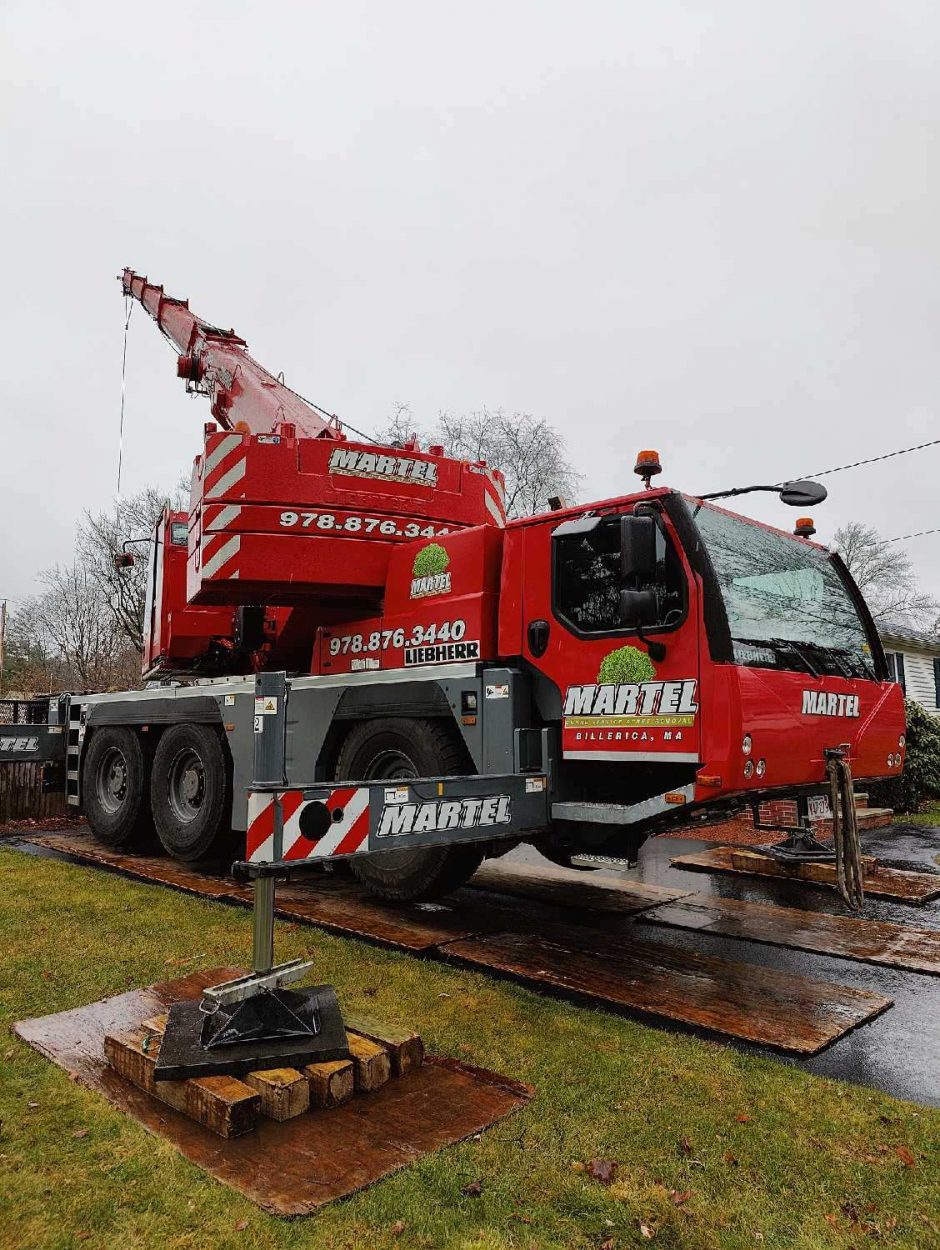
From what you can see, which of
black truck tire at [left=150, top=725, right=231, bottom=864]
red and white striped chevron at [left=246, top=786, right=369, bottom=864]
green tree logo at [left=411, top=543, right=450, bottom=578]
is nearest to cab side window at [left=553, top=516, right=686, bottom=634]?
green tree logo at [left=411, top=543, right=450, bottom=578]

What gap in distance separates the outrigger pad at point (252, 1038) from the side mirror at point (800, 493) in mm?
4021

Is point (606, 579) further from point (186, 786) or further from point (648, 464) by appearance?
point (186, 786)

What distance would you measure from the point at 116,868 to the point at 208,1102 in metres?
5.50

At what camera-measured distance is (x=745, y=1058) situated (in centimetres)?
375

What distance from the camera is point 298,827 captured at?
11.8 feet

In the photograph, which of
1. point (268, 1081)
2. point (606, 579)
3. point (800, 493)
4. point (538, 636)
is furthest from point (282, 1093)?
point (800, 493)

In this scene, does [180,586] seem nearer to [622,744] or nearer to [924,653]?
[622,744]

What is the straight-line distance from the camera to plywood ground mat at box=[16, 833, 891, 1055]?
4258 millimetres

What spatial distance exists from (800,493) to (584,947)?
124 inches

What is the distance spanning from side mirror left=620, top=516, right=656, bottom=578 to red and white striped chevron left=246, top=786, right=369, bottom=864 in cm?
189

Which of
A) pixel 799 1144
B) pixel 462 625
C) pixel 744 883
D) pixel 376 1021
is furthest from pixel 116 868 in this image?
pixel 799 1144

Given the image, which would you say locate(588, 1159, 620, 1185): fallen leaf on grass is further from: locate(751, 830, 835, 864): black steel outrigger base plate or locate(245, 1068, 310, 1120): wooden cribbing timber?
locate(751, 830, 835, 864): black steel outrigger base plate

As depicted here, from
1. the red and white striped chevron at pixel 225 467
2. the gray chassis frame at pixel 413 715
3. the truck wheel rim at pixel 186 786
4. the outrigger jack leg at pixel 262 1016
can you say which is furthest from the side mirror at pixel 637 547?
the truck wheel rim at pixel 186 786

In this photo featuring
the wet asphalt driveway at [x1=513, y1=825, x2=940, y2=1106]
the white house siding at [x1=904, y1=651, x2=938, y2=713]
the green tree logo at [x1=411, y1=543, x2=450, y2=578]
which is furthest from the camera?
the white house siding at [x1=904, y1=651, x2=938, y2=713]
